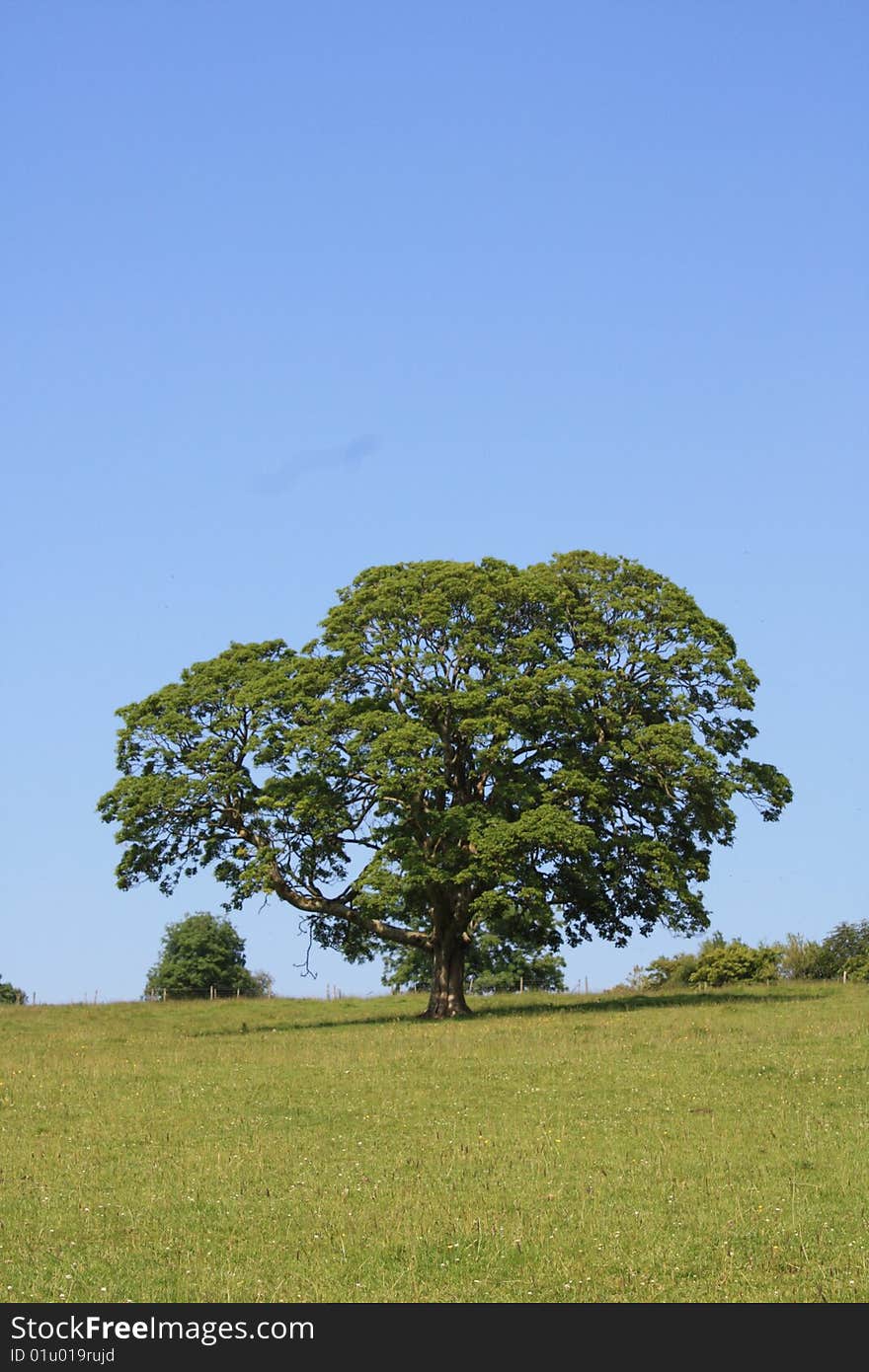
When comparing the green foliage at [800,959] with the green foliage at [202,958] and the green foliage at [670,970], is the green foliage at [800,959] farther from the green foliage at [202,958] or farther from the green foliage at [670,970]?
the green foliage at [202,958]

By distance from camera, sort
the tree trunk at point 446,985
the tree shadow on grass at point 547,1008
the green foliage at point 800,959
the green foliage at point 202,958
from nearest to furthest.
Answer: the tree shadow on grass at point 547,1008 < the tree trunk at point 446,985 < the green foliage at point 800,959 < the green foliage at point 202,958

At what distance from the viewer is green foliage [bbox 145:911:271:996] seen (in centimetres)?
10556

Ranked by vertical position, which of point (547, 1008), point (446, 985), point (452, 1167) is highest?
point (446, 985)

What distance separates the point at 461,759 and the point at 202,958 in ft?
196

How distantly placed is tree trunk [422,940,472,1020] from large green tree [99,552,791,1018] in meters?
0.08

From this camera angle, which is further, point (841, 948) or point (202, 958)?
point (202, 958)

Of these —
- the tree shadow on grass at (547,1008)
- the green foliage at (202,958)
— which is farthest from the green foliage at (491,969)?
the tree shadow on grass at (547,1008)

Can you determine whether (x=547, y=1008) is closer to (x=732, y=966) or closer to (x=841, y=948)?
(x=732, y=966)

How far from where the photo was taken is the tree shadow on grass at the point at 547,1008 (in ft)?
164

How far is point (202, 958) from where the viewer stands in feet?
352

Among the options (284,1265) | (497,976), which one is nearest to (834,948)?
(497,976)

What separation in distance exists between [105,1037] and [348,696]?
1504 cm

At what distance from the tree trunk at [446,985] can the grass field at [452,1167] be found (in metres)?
8.72

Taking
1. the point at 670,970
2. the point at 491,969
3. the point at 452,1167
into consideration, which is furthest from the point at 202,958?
the point at 452,1167
